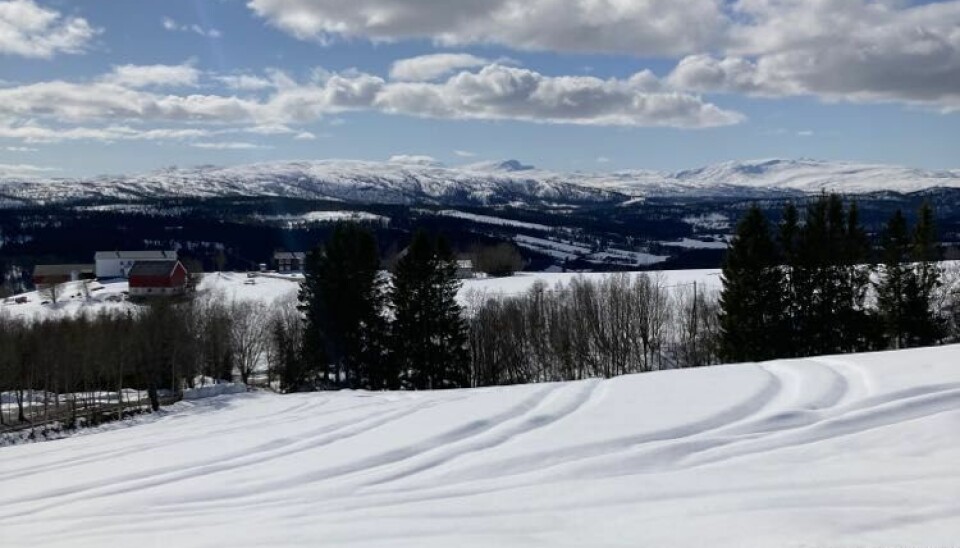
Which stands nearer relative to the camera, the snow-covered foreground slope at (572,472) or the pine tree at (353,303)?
the snow-covered foreground slope at (572,472)

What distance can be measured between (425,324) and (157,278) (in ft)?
216

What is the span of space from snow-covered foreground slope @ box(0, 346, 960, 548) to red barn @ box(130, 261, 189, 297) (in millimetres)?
80246

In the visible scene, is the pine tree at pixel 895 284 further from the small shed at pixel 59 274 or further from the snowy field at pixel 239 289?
the small shed at pixel 59 274

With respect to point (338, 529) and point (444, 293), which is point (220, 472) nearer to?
point (338, 529)

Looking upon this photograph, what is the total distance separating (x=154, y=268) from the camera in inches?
3553

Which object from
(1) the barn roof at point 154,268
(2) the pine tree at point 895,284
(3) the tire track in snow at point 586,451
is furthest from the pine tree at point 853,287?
(1) the barn roof at point 154,268

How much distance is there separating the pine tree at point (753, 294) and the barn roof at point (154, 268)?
250ft

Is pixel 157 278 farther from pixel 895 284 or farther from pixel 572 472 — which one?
pixel 572 472

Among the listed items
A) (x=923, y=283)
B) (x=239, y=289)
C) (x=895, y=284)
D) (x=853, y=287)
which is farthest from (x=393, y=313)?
(x=239, y=289)

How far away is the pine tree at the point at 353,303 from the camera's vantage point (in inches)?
1391

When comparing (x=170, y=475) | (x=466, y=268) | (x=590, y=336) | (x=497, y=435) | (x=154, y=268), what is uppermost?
Result: (x=154, y=268)

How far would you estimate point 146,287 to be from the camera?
88.7m

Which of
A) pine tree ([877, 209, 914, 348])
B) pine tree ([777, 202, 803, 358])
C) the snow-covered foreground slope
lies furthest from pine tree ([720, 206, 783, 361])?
the snow-covered foreground slope

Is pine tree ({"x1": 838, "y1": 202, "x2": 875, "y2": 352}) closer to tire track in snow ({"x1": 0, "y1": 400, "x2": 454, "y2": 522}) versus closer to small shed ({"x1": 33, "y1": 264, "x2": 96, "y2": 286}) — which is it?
tire track in snow ({"x1": 0, "y1": 400, "x2": 454, "y2": 522})
